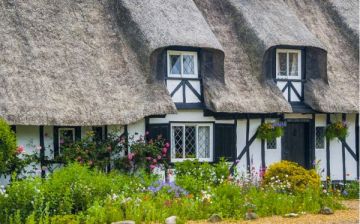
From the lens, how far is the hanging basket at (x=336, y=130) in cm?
2456

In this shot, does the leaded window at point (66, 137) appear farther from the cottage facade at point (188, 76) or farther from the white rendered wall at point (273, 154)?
the white rendered wall at point (273, 154)

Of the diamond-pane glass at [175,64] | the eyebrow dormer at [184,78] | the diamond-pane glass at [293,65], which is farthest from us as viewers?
the diamond-pane glass at [293,65]

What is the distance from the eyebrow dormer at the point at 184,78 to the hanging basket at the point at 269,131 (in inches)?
95.8

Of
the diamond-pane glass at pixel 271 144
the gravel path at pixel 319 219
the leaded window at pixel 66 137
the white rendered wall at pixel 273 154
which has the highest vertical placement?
the leaded window at pixel 66 137

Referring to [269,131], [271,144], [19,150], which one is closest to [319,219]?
[269,131]

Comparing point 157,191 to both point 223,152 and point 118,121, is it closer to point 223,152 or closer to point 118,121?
point 118,121

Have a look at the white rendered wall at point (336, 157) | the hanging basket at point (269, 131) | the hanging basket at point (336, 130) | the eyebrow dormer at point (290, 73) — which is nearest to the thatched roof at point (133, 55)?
the eyebrow dormer at point (290, 73)

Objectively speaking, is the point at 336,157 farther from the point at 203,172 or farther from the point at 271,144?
the point at 203,172

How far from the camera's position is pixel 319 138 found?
2519cm

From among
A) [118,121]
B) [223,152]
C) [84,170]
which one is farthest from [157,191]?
[223,152]

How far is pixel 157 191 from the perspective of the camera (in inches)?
655

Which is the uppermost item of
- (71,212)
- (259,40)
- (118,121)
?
(259,40)

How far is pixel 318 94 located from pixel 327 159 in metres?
2.51

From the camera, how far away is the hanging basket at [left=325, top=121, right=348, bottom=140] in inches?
967
